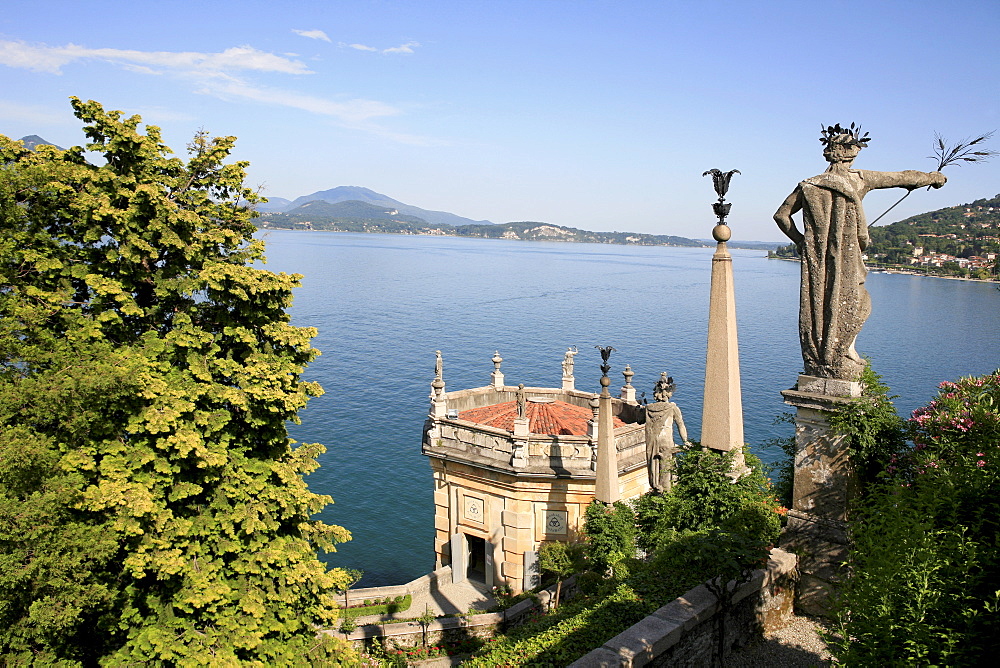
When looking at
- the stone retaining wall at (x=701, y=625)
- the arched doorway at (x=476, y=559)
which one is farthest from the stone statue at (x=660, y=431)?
the arched doorway at (x=476, y=559)

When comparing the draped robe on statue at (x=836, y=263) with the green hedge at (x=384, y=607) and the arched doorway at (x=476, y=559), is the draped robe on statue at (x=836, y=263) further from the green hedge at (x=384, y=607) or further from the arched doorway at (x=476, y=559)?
the arched doorway at (x=476, y=559)

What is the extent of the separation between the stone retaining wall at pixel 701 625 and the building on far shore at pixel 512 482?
922cm

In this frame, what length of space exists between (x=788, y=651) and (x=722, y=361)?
4.03 meters

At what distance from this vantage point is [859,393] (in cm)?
846

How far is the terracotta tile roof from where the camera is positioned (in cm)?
2125

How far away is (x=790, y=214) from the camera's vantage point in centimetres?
906

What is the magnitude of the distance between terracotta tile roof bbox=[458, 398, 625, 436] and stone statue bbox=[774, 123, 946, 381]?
12.2 meters

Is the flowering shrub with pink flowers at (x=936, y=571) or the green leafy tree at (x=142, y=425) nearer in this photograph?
the flowering shrub with pink flowers at (x=936, y=571)

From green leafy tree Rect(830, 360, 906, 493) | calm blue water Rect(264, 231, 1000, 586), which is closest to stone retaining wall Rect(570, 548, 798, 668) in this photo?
green leafy tree Rect(830, 360, 906, 493)

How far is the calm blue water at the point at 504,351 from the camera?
36.2m

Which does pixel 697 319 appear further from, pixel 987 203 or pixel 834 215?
pixel 834 215

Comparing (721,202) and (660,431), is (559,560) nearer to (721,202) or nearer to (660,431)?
(660,431)

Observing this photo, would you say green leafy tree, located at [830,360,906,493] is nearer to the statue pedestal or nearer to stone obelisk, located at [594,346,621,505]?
the statue pedestal

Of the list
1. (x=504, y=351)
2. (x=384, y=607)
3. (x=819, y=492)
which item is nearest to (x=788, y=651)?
(x=819, y=492)
